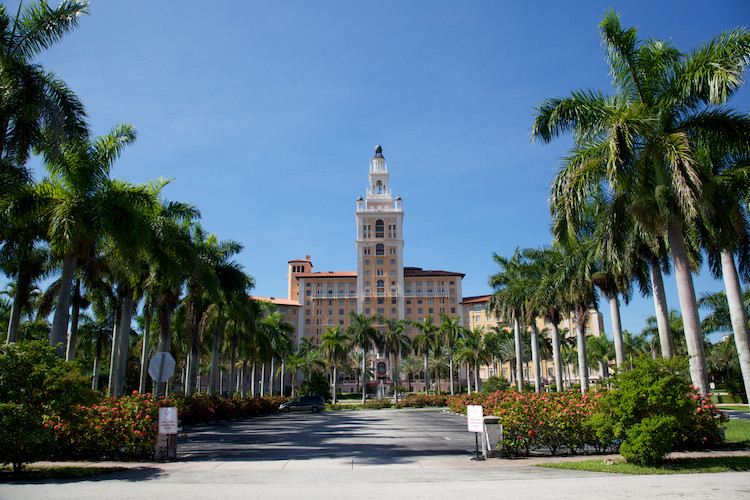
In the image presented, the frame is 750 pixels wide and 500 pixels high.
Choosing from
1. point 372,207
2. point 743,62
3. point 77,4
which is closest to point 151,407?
point 77,4

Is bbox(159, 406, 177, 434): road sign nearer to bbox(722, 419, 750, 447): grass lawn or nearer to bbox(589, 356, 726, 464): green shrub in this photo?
bbox(589, 356, 726, 464): green shrub

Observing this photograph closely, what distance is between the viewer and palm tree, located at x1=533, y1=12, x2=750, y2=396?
1329 centimetres

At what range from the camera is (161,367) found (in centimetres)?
1423

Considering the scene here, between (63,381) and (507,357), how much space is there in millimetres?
63482

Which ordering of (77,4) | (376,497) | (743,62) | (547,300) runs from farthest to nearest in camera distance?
(547,300) → (77,4) → (743,62) → (376,497)

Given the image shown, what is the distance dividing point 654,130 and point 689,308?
507 cm

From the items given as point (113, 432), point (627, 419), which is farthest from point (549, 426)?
point (113, 432)

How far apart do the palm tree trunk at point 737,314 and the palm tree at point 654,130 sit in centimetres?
183

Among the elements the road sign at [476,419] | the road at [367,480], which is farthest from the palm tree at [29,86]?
the road sign at [476,419]

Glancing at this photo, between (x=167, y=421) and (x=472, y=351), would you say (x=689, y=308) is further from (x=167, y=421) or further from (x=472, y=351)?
(x=472, y=351)

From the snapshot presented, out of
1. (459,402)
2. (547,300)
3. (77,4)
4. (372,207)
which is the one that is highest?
(372,207)

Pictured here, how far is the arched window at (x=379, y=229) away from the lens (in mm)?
125000

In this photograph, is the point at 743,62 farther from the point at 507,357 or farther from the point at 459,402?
the point at 507,357

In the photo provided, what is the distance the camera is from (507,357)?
6856 centimetres
